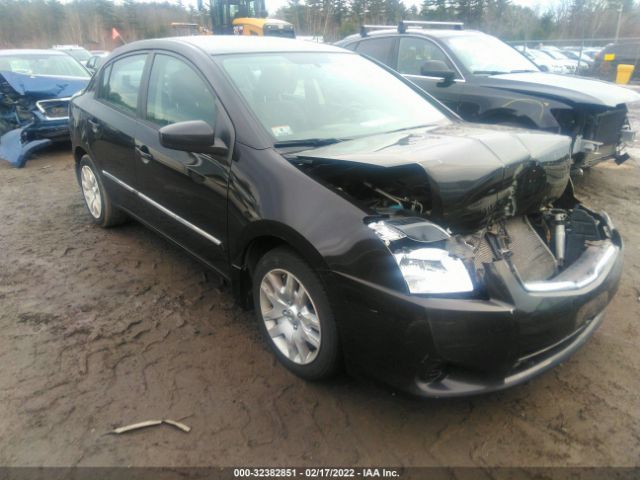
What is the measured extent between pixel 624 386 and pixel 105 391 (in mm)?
2717

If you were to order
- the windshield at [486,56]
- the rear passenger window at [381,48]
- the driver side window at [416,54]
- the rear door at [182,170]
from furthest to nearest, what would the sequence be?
the rear passenger window at [381,48], the driver side window at [416,54], the windshield at [486,56], the rear door at [182,170]

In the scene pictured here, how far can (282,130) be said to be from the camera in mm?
2688

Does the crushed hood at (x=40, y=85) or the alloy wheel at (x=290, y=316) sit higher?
the crushed hood at (x=40, y=85)

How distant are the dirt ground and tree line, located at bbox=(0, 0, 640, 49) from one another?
3028 centimetres

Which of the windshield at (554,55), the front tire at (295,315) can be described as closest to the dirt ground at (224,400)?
the front tire at (295,315)

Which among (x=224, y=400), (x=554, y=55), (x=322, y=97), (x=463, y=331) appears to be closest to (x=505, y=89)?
(x=322, y=97)

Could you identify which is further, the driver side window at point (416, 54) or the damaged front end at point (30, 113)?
the damaged front end at point (30, 113)

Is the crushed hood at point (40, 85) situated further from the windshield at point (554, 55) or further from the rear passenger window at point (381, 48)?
the windshield at point (554, 55)

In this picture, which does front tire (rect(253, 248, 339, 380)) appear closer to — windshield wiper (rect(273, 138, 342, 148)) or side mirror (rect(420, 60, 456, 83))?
windshield wiper (rect(273, 138, 342, 148))

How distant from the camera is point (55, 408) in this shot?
7.75 ft

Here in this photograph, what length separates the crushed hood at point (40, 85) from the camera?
7.61 metres

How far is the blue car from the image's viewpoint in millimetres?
7566

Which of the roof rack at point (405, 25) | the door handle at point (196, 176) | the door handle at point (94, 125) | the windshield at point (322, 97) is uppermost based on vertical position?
the roof rack at point (405, 25)

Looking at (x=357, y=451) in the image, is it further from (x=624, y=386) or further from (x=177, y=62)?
(x=177, y=62)
